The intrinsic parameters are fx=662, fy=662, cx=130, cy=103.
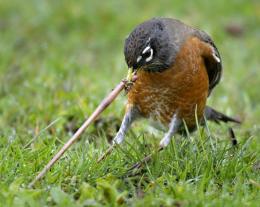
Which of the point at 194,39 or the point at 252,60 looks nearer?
the point at 194,39

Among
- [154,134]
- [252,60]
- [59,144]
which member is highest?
[59,144]

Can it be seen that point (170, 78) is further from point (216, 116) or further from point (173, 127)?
point (216, 116)

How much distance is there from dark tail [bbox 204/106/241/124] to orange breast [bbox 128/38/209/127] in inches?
21.5

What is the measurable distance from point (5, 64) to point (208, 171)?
193 inches

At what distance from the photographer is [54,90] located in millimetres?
7867

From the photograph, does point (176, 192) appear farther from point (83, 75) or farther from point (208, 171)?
point (83, 75)

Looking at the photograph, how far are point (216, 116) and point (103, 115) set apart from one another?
1243 mm

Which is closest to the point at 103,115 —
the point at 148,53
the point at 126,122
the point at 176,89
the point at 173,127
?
the point at 126,122

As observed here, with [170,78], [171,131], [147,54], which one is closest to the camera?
[147,54]

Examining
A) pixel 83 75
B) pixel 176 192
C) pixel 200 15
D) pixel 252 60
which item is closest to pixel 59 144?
pixel 176 192

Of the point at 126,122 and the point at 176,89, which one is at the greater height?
the point at 176,89

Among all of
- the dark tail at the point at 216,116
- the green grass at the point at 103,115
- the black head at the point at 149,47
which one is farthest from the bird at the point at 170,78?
the dark tail at the point at 216,116

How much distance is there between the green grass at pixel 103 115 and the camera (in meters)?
4.82

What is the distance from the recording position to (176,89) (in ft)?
20.5
